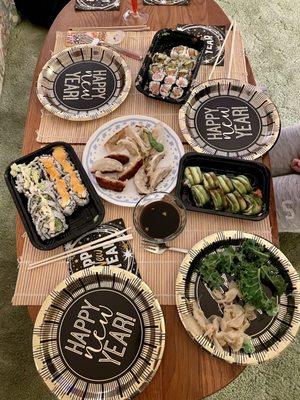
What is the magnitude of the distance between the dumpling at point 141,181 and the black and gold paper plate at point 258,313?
312mm

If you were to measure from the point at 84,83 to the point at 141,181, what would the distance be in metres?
0.59


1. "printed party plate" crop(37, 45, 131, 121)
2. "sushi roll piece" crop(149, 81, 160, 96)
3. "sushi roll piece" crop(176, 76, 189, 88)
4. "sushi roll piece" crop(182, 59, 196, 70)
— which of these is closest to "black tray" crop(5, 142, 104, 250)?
"printed party plate" crop(37, 45, 131, 121)

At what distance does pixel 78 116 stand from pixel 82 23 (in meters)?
0.62

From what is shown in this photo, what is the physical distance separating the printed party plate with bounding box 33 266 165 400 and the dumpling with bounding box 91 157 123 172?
1.35ft

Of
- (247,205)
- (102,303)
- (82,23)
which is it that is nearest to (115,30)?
A: (82,23)

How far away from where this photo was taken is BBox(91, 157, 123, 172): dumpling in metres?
1.74

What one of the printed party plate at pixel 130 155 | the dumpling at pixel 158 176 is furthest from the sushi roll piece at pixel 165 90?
the dumpling at pixel 158 176

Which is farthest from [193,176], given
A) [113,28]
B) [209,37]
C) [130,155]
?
[113,28]

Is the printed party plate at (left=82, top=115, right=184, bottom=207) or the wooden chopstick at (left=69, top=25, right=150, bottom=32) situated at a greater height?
the wooden chopstick at (left=69, top=25, right=150, bottom=32)

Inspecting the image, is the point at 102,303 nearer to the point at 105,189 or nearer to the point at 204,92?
the point at 105,189

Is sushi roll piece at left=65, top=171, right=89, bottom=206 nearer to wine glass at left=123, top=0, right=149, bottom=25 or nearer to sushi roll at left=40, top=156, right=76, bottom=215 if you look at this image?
sushi roll at left=40, top=156, right=76, bottom=215

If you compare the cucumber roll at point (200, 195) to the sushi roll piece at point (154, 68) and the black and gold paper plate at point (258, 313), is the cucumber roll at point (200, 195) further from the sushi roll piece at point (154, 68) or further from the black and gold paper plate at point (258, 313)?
the sushi roll piece at point (154, 68)

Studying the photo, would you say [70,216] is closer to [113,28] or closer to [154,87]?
[154,87]

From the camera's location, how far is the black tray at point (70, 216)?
161 centimetres
